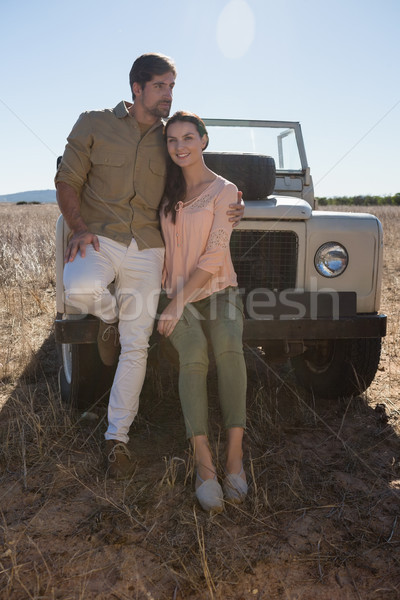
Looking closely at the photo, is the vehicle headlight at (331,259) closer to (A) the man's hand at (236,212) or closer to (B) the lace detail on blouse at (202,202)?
(A) the man's hand at (236,212)

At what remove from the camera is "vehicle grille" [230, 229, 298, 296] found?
2.98 metres

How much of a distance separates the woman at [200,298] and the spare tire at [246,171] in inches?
18.1

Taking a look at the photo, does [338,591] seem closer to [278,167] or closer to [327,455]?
[327,455]

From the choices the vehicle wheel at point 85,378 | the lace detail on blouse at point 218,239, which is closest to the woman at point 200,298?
the lace detail on blouse at point 218,239

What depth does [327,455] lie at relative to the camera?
2.72 m

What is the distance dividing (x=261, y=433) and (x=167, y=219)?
1.19 meters

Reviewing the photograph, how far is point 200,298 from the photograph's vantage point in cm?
263

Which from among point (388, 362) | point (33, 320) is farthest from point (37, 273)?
point (388, 362)

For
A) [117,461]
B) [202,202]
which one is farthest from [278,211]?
[117,461]

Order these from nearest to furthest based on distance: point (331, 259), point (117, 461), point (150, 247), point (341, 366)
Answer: point (117, 461), point (150, 247), point (331, 259), point (341, 366)

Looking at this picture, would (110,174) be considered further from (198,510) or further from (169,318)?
(198,510)

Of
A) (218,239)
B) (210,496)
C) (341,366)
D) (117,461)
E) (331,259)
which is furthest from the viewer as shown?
(341,366)

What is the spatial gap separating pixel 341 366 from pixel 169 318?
129 centimetres

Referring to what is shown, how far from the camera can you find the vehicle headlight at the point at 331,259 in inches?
116
